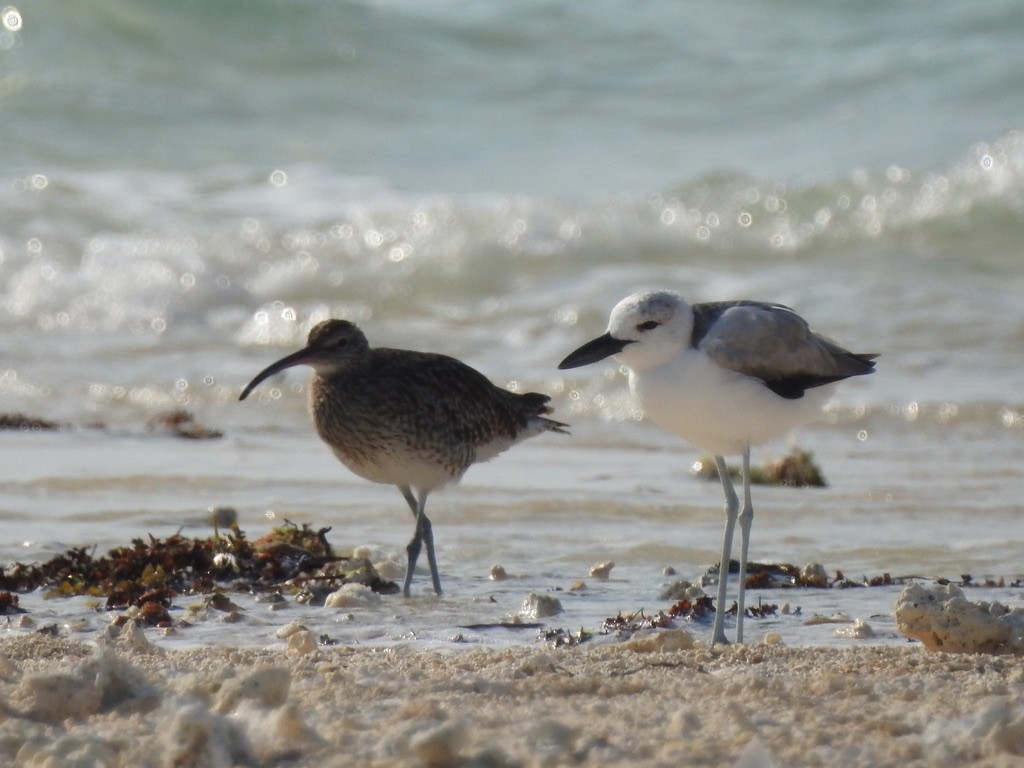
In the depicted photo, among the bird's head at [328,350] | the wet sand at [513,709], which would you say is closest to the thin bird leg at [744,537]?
the wet sand at [513,709]

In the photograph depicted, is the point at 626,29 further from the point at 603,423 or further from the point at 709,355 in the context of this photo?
the point at 709,355

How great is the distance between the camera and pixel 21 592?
6152 millimetres

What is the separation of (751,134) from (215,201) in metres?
7.05

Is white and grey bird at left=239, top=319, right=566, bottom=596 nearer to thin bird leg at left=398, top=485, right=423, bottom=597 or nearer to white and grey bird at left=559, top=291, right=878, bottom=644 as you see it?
thin bird leg at left=398, top=485, right=423, bottom=597

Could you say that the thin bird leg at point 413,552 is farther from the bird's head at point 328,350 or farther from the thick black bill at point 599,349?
the thick black bill at point 599,349

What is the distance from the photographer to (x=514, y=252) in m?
15.9

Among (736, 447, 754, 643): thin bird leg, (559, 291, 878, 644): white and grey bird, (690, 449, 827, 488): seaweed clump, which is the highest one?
(559, 291, 878, 644): white and grey bird

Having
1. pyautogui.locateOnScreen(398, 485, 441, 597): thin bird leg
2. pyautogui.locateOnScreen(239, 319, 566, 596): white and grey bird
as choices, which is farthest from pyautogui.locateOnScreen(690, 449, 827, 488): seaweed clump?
pyautogui.locateOnScreen(398, 485, 441, 597): thin bird leg

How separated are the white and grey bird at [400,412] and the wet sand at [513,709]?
7.03ft

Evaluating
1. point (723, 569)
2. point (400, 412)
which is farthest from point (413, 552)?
point (723, 569)

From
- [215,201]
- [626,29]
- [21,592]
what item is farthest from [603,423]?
[626,29]

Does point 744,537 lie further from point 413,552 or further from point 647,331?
point 413,552

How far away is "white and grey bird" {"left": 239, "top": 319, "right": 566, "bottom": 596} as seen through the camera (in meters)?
6.99

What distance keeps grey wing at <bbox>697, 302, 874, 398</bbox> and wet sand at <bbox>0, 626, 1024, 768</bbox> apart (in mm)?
1026
